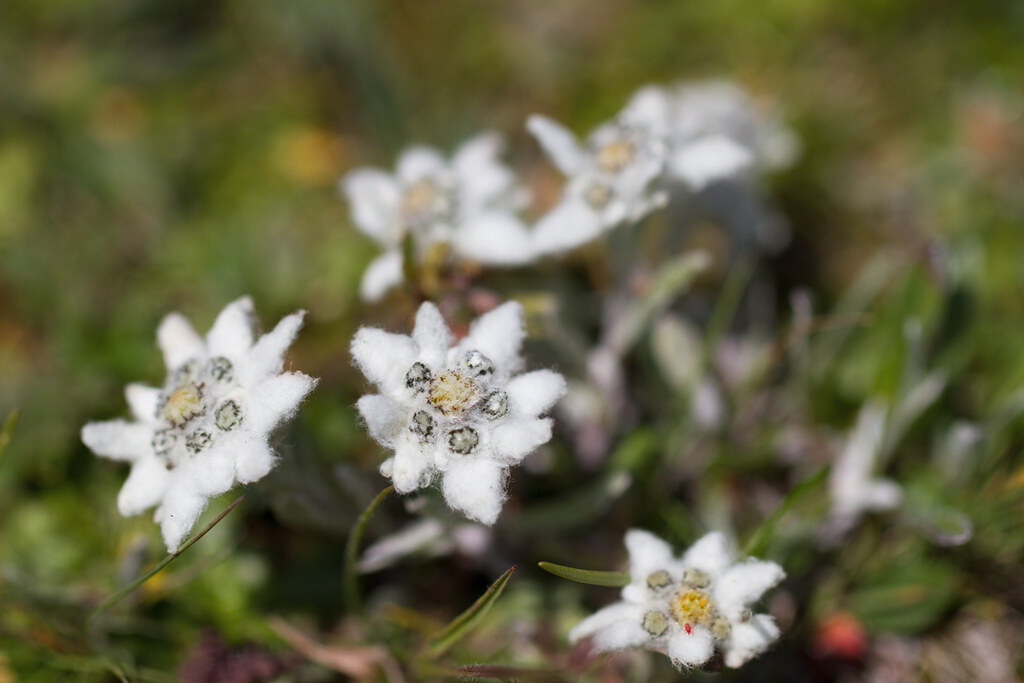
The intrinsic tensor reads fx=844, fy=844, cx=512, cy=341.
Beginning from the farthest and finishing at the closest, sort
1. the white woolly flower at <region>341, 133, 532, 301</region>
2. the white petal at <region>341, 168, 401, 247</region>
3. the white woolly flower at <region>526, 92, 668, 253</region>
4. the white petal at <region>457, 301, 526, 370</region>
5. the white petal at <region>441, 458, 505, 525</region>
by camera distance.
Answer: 1. the white petal at <region>341, 168, 401, 247</region>
2. the white woolly flower at <region>341, 133, 532, 301</region>
3. the white woolly flower at <region>526, 92, 668, 253</region>
4. the white petal at <region>457, 301, 526, 370</region>
5. the white petal at <region>441, 458, 505, 525</region>

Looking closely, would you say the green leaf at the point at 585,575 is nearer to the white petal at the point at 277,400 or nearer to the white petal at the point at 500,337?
the white petal at the point at 500,337

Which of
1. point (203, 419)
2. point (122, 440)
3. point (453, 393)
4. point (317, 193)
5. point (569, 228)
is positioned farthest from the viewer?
point (317, 193)

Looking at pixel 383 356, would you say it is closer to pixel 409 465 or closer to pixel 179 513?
pixel 409 465

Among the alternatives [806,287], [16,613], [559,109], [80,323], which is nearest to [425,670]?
[16,613]

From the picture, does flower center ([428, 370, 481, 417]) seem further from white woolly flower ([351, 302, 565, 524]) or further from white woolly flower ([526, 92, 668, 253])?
white woolly flower ([526, 92, 668, 253])

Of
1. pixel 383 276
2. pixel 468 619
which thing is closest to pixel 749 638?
pixel 468 619

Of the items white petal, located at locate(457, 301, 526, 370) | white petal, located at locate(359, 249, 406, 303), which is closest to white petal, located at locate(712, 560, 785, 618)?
white petal, located at locate(457, 301, 526, 370)

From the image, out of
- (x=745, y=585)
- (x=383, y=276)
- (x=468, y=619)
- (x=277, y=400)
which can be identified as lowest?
(x=745, y=585)
